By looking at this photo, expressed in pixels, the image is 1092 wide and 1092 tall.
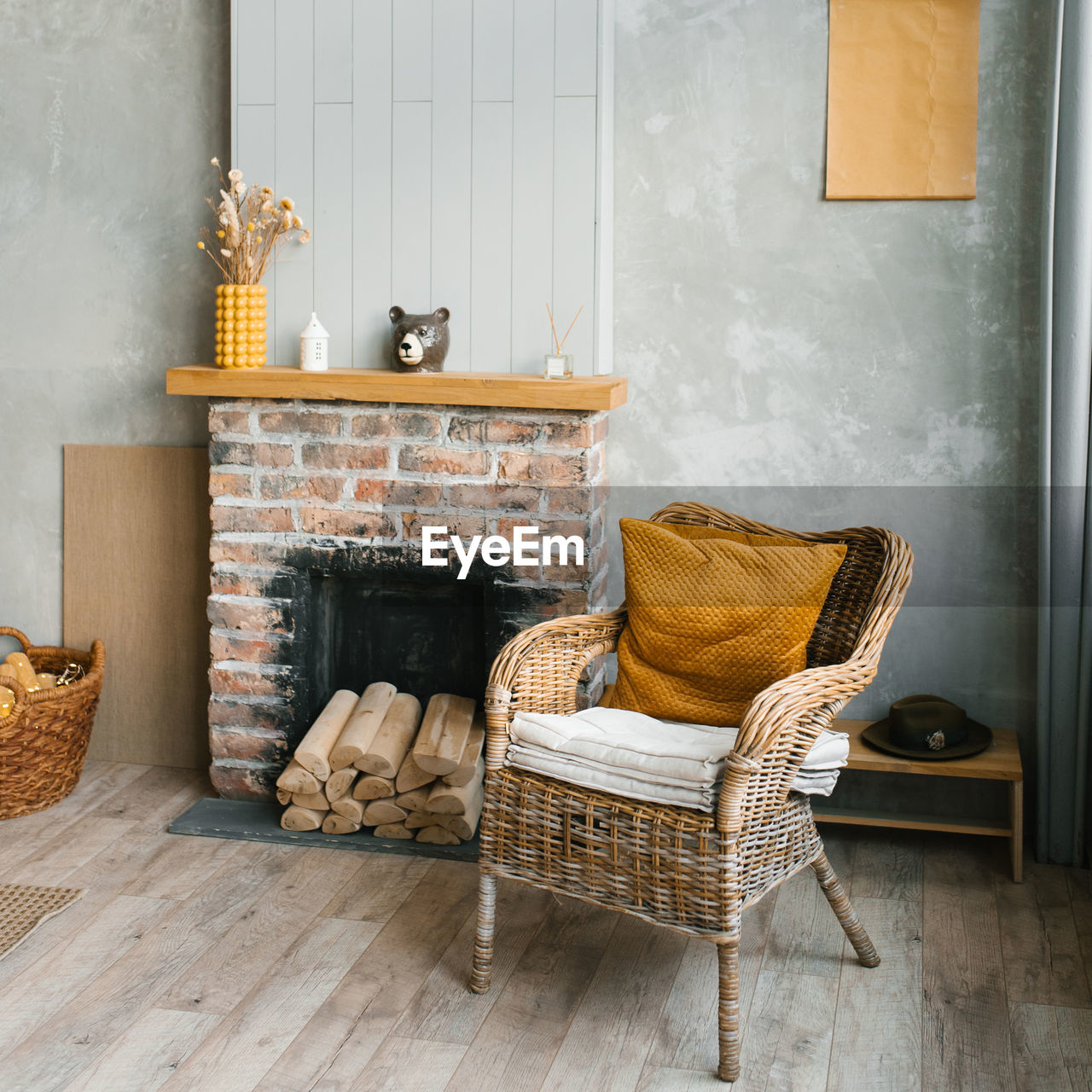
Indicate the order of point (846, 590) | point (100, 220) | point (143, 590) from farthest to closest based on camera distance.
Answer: point (143, 590) → point (100, 220) → point (846, 590)

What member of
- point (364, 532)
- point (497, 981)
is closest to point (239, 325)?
point (364, 532)

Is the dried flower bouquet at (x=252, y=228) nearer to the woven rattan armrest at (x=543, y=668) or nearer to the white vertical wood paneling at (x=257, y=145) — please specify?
the white vertical wood paneling at (x=257, y=145)

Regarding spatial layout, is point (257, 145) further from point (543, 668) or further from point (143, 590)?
point (543, 668)

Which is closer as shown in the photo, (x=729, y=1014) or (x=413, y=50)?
(x=729, y=1014)

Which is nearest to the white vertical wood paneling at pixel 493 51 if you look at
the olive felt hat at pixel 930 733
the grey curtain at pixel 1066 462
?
the grey curtain at pixel 1066 462

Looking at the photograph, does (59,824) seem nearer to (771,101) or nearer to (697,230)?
(697,230)

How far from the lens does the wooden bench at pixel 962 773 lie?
272 centimetres

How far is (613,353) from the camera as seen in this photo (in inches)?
119

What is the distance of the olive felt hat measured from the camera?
278 cm

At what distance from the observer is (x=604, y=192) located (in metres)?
2.83

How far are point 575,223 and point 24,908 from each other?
1.98 m

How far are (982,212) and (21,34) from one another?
2.56 meters

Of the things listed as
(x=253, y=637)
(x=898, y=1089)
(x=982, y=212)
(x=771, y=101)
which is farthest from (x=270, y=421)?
(x=898, y=1089)

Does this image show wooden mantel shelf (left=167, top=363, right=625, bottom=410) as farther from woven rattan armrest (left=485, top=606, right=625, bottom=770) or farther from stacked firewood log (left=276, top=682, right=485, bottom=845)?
stacked firewood log (left=276, top=682, right=485, bottom=845)
